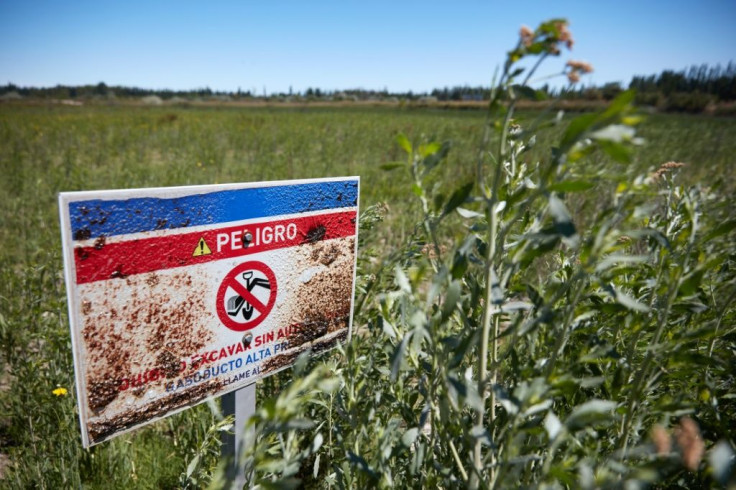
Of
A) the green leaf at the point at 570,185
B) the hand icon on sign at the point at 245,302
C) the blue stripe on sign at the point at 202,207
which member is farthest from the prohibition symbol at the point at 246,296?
the green leaf at the point at 570,185

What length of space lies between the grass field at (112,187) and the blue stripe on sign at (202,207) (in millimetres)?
388

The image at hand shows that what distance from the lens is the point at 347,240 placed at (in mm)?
1447

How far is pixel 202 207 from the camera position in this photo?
3.52ft

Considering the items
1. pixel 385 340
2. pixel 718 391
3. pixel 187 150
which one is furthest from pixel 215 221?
pixel 187 150

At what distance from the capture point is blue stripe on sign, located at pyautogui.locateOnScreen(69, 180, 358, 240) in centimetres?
90

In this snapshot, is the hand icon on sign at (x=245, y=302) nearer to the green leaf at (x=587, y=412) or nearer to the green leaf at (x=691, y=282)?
the green leaf at (x=587, y=412)

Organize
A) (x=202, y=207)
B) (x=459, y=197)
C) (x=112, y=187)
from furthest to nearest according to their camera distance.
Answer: (x=112, y=187)
(x=202, y=207)
(x=459, y=197)

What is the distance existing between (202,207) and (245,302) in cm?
31

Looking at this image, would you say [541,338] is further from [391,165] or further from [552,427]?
[391,165]

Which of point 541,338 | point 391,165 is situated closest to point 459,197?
point 391,165

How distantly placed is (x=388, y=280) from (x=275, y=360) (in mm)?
909

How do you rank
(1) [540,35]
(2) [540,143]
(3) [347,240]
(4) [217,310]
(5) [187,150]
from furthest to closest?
1. (2) [540,143]
2. (5) [187,150]
3. (3) [347,240]
4. (4) [217,310]
5. (1) [540,35]

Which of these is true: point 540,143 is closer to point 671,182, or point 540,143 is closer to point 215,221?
point 671,182

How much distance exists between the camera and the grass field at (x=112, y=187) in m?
1.74
